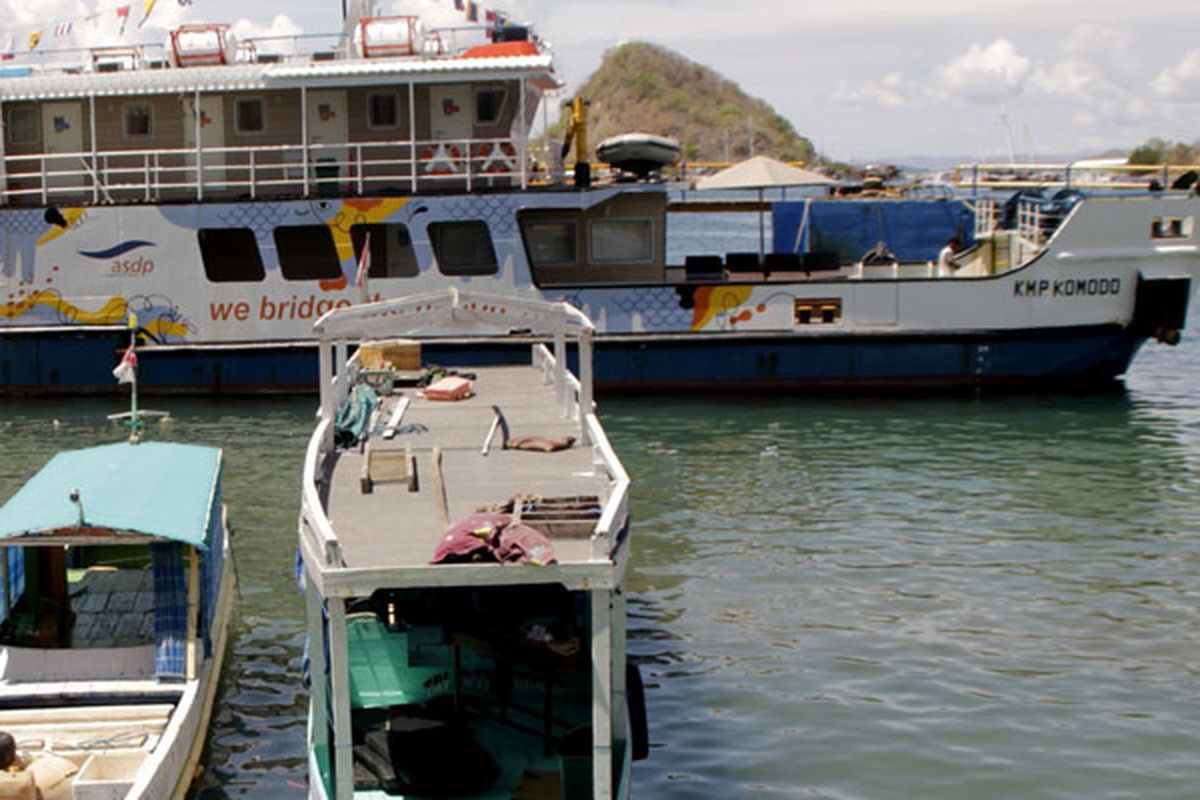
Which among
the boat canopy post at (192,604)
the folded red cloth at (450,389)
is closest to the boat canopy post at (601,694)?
the boat canopy post at (192,604)

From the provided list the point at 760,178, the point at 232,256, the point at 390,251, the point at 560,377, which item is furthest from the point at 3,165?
the point at 560,377

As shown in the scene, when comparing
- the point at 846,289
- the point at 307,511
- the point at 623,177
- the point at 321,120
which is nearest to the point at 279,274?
the point at 321,120

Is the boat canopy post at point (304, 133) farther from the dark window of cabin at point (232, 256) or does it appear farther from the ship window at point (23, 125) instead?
the ship window at point (23, 125)

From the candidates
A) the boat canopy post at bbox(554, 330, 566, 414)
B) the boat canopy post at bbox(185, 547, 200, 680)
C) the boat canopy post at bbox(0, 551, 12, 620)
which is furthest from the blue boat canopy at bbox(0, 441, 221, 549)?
the boat canopy post at bbox(554, 330, 566, 414)

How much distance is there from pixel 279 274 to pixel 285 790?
16.5 meters

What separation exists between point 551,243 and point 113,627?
50.4 feet

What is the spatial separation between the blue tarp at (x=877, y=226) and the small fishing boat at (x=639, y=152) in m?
7.07

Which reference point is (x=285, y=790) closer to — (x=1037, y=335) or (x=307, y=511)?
(x=307, y=511)

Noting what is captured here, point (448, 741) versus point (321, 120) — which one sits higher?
point (321, 120)

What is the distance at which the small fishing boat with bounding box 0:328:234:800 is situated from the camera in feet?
32.9

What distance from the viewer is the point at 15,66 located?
28.2 meters

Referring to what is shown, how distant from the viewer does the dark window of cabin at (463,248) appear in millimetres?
26484

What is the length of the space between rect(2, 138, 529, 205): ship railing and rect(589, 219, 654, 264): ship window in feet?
5.54

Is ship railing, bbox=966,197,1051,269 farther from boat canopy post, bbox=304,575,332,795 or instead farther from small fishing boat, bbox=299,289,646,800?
boat canopy post, bbox=304,575,332,795
